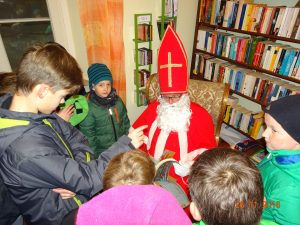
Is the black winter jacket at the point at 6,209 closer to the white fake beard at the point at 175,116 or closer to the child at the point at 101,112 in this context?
the child at the point at 101,112

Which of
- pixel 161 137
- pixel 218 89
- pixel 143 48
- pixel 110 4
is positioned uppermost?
pixel 110 4

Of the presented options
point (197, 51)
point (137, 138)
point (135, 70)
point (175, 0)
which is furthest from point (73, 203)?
point (197, 51)

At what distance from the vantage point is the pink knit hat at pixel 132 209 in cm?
55

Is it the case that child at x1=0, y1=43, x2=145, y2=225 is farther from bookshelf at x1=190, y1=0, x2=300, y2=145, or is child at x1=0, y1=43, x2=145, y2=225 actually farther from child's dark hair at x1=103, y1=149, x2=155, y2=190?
bookshelf at x1=190, y1=0, x2=300, y2=145

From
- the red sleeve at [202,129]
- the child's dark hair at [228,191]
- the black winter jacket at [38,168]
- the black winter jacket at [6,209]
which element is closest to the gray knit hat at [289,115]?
the child's dark hair at [228,191]

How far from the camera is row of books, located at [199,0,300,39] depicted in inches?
102

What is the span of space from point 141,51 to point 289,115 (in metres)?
2.72

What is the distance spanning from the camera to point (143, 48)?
3631mm

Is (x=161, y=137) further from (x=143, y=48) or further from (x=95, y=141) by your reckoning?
(x=143, y=48)

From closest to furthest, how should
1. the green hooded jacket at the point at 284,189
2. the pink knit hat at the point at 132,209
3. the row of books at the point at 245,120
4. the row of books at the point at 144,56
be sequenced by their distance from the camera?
the pink knit hat at the point at 132,209 → the green hooded jacket at the point at 284,189 → the row of books at the point at 245,120 → the row of books at the point at 144,56

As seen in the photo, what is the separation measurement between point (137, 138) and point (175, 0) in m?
2.77

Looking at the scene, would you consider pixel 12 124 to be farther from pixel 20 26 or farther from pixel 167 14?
pixel 167 14

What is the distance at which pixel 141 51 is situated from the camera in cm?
352

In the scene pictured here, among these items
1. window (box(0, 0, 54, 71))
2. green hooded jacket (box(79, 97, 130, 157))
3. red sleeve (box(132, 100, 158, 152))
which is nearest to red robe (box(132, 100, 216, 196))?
red sleeve (box(132, 100, 158, 152))
